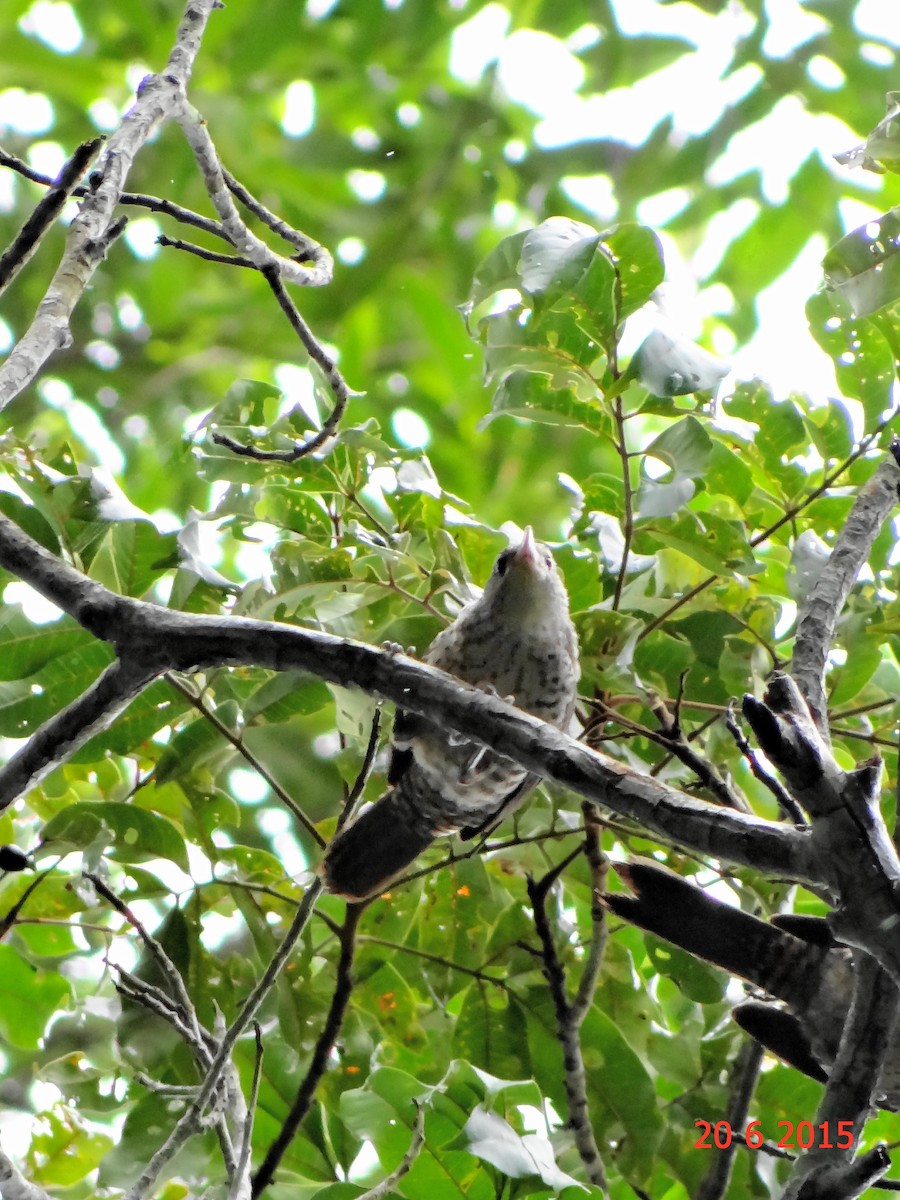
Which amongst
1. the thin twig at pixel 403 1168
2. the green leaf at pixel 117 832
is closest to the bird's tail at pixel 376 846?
the green leaf at pixel 117 832

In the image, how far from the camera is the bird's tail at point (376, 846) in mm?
2281

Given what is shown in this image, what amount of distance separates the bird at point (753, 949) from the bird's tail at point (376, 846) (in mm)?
623

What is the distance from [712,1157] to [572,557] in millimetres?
1193

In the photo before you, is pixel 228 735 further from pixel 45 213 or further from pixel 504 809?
pixel 45 213

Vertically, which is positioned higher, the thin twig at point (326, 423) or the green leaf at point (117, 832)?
the thin twig at point (326, 423)

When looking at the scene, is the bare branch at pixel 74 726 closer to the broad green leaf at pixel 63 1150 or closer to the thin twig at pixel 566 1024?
the thin twig at pixel 566 1024

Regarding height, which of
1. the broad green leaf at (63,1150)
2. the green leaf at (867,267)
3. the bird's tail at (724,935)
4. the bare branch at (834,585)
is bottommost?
the broad green leaf at (63,1150)

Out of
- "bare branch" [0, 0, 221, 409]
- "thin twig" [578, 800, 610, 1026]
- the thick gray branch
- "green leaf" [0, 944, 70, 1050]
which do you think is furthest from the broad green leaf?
"bare branch" [0, 0, 221, 409]

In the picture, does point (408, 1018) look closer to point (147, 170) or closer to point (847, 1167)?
point (847, 1167)

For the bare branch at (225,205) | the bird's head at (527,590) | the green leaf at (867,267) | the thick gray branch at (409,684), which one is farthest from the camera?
the bird's head at (527,590)

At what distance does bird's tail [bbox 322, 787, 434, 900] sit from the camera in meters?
2.28

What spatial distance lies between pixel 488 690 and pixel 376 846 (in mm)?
388

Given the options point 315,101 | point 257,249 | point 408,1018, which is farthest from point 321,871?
point 315,101

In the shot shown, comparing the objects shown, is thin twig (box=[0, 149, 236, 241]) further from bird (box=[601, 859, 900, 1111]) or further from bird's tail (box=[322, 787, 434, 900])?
bird (box=[601, 859, 900, 1111])
